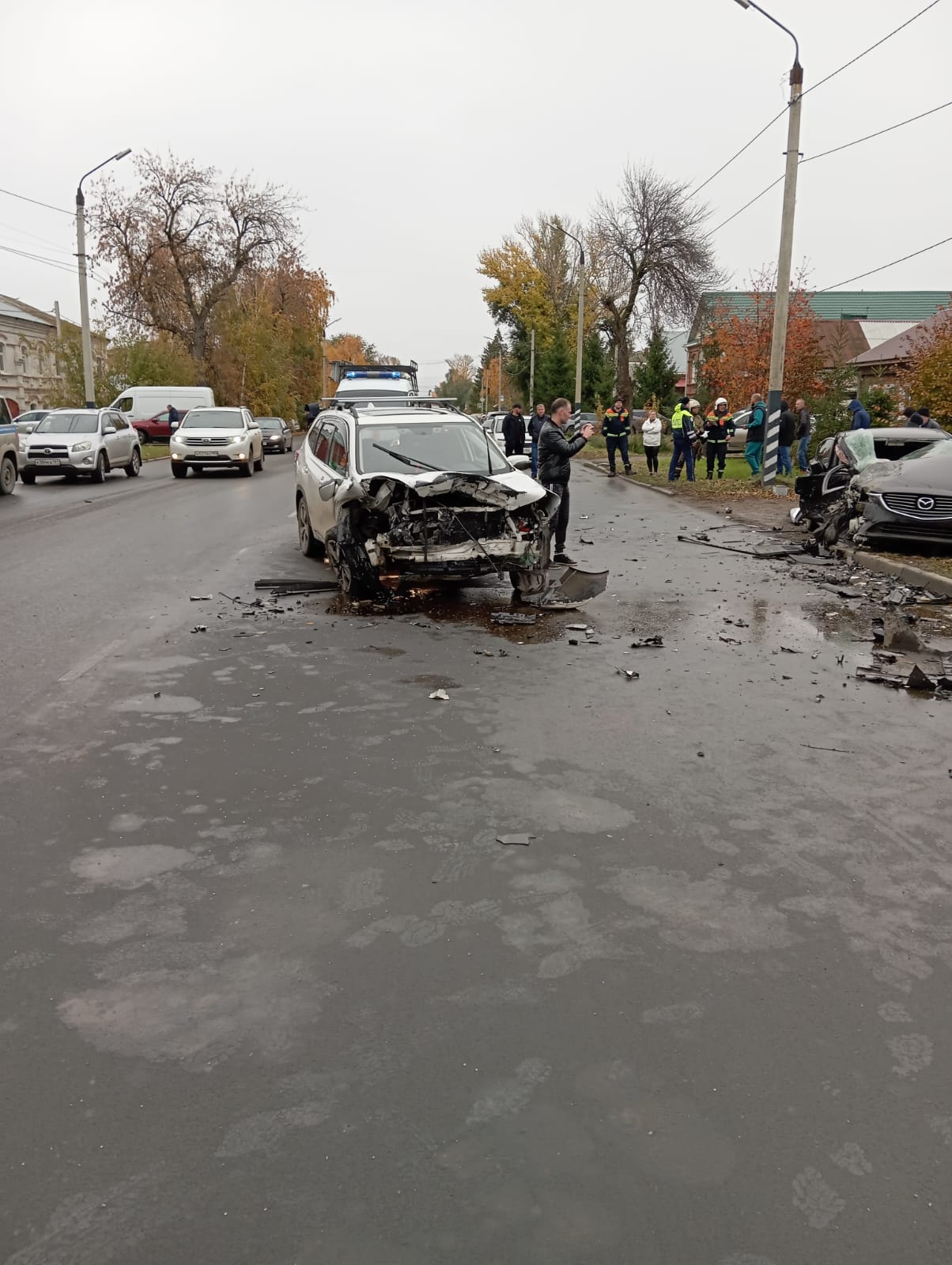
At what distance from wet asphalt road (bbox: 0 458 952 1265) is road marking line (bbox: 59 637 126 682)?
0.04 meters

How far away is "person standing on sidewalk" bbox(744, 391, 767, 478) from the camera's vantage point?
25.6 metres

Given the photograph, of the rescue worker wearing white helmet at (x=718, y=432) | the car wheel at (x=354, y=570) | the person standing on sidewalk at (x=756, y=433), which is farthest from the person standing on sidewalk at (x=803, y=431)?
the car wheel at (x=354, y=570)

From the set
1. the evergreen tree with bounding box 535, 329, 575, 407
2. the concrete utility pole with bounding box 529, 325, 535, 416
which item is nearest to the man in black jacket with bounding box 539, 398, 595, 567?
the evergreen tree with bounding box 535, 329, 575, 407

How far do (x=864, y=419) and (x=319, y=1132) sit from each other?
2044 centimetres

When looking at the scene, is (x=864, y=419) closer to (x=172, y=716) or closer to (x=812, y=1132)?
(x=172, y=716)

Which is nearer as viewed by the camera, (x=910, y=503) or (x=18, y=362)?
(x=910, y=503)

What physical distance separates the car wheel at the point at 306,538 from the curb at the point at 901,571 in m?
6.74

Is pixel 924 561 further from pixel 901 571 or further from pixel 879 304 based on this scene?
pixel 879 304

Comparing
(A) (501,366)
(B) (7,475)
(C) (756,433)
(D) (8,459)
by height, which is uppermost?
(A) (501,366)

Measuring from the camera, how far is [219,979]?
3434 mm

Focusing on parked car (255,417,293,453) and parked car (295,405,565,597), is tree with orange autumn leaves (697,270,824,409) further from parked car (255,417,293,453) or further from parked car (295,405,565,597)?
parked car (295,405,565,597)

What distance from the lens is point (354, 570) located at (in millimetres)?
9922

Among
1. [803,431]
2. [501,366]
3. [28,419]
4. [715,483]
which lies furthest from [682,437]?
[501,366]

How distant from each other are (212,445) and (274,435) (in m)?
17.0
